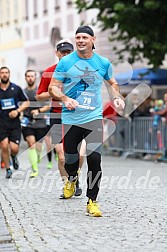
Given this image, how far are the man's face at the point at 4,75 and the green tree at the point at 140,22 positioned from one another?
8764 millimetres

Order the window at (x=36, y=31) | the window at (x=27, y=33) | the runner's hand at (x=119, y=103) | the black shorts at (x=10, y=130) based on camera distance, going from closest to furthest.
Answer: the runner's hand at (x=119, y=103) → the black shorts at (x=10, y=130) → the window at (x=36, y=31) → the window at (x=27, y=33)

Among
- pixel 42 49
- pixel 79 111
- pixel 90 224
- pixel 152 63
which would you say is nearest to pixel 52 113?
pixel 79 111

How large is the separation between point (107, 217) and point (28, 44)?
39.5 metres

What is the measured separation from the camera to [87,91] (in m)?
9.11

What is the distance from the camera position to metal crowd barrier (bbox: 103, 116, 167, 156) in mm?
21609

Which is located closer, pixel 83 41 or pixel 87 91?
pixel 83 41

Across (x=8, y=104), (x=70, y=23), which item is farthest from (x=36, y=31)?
(x=8, y=104)

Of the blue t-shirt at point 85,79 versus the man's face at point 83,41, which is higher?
the man's face at point 83,41

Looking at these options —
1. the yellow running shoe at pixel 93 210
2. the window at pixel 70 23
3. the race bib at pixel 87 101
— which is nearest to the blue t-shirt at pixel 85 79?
the race bib at pixel 87 101

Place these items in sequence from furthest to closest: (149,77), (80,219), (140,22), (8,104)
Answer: (149,77), (140,22), (8,104), (80,219)

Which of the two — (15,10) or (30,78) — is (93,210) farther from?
(15,10)

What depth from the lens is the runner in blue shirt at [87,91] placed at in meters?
8.95

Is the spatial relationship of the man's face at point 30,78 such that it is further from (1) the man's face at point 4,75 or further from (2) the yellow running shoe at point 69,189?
(2) the yellow running shoe at point 69,189

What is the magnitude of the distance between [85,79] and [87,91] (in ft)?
0.39
